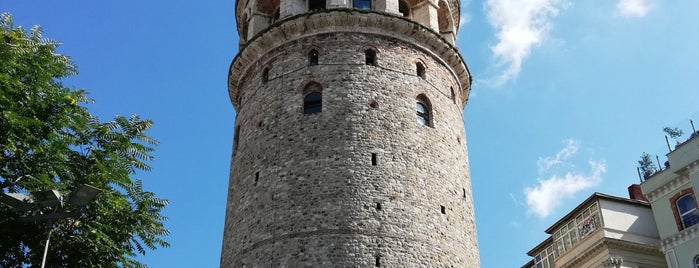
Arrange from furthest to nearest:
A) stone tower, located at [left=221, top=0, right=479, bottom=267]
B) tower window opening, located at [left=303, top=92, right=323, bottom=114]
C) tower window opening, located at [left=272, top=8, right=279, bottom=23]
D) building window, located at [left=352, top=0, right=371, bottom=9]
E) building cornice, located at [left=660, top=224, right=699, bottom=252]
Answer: tower window opening, located at [left=272, top=8, right=279, bottom=23] < building window, located at [left=352, top=0, right=371, bottom=9] < tower window opening, located at [left=303, top=92, right=323, bottom=114] < building cornice, located at [left=660, top=224, right=699, bottom=252] < stone tower, located at [left=221, top=0, right=479, bottom=267]

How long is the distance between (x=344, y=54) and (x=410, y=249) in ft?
25.1

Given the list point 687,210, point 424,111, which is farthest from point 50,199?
point 687,210

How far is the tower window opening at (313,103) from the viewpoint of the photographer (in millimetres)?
23500

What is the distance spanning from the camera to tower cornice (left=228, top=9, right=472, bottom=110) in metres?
25.1

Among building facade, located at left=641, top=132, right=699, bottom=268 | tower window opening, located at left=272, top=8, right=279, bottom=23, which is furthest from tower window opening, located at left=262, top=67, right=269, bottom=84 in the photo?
building facade, located at left=641, top=132, right=699, bottom=268

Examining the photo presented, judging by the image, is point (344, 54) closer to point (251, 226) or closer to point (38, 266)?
point (251, 226)

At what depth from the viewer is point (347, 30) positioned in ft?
82.3

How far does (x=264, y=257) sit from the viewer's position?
2058cm

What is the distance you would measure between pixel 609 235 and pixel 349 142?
32.3 ft

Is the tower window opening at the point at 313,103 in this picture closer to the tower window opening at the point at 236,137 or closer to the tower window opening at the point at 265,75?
the tower window opening at the point at 265,75

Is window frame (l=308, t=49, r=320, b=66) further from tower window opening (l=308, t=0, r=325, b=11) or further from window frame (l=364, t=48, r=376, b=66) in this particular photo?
tower window opening (l=308, t=0, r=325, b=11)

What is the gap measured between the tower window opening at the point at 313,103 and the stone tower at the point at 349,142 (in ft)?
0.16

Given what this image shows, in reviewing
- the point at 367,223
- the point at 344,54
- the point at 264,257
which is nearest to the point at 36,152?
the point at 264,257

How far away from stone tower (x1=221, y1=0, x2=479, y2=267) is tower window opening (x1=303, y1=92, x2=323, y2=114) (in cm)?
5
